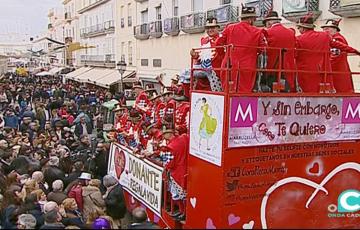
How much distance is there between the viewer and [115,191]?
924 centimetres

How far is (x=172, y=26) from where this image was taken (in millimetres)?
25562

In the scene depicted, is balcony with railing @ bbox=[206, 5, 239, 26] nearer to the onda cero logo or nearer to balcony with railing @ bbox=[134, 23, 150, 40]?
balcony with railing @ bbox=[134, 23, 150, 40]

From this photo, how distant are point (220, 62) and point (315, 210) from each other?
286cm

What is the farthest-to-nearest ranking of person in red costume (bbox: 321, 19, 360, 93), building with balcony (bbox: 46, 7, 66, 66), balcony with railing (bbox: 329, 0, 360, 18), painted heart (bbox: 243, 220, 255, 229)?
building with balcony (bbox: 46, 7, 66, 66) < balcony with railing (bbox: 329, 0, 360, 18) < person in red costume (bbox: 321, 19, 360, 93) < painted heart (bbox: 243, 220, 255, 229)

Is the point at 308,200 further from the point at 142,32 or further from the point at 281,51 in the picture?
the point at 142,32

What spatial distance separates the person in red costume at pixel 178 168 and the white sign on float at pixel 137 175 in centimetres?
45

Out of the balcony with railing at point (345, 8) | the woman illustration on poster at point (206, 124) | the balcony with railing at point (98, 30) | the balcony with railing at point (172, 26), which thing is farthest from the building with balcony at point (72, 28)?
the woman illustration on poster at point (206, 124)

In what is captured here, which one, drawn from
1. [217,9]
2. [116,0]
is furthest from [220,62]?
[116,0]

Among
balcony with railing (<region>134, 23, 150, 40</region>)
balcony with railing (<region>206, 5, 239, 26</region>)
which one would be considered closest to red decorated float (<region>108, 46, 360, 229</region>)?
balcony with railing (<region>206, 5, 239, 26</region>)

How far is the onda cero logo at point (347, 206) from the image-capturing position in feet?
25.9

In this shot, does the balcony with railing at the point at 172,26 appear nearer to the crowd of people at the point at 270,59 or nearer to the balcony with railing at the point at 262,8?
the balcony with railing at the point at 262,8

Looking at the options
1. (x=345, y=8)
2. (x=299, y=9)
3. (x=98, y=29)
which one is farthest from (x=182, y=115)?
(x=98, y=29)

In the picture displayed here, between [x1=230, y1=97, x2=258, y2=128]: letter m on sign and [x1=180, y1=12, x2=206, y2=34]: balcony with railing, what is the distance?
1518 cm

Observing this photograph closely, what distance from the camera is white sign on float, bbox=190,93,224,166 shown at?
696cm
